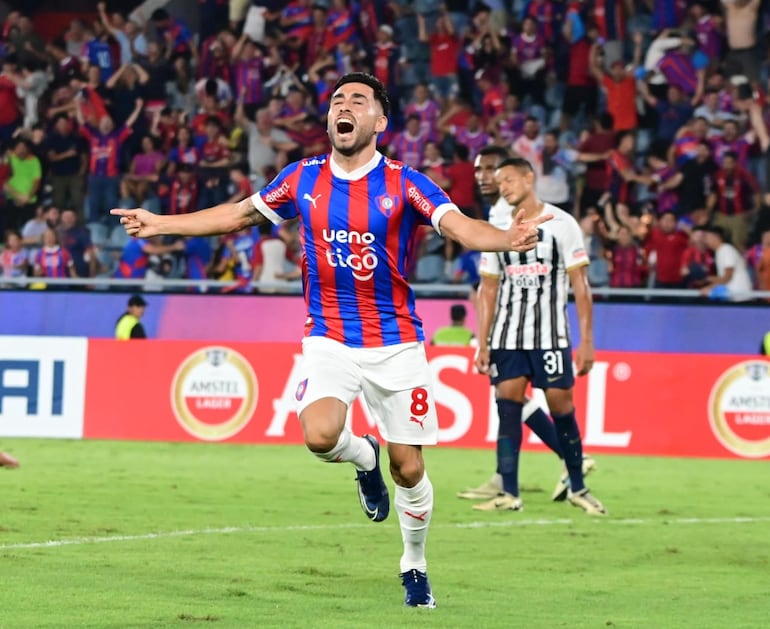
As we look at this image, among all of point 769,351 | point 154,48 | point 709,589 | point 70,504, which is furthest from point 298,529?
point 154,48

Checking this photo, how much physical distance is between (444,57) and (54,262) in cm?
611

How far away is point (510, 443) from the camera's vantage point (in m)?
11.2

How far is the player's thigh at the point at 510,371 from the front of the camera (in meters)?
11.0

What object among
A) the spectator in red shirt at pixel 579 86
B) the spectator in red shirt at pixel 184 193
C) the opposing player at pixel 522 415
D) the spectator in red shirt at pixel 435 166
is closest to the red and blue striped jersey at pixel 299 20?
the spectator in red shirt at pixel 184 193

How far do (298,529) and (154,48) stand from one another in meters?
15.2

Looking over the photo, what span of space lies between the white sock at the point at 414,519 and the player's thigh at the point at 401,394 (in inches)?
8.0

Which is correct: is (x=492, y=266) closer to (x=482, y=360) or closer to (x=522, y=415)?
(x=482, y=360)

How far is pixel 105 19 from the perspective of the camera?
958 inches

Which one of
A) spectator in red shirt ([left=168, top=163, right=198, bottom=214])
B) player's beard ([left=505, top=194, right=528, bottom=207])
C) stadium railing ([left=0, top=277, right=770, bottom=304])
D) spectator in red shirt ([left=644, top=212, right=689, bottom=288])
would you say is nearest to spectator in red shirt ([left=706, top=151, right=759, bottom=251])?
spectator in red shirt ([left=644, top=212, right=689, bottom=288])

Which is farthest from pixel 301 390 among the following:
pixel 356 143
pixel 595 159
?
pixel 595 159

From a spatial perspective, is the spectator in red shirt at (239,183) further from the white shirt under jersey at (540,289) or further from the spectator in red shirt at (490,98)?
the white shirt under jersey at (540,289)

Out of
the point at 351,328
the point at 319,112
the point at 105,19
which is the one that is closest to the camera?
the point at 351,328

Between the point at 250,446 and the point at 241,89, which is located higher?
the point at 241,89

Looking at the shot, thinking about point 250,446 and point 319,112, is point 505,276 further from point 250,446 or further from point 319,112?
point 319,112
